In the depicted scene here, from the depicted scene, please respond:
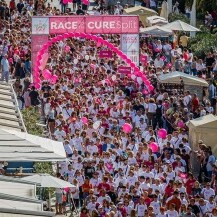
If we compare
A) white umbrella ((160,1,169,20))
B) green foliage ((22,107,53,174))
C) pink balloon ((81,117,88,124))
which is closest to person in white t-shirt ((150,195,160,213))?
green foliage ((22,107,53,174))

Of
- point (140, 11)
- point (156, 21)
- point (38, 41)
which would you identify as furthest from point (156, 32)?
point (38, 41)

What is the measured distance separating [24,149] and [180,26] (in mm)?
27765

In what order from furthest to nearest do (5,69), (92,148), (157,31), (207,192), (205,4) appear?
(205,4)
(157,31)
(5,69)
(92,148)
(207,192)

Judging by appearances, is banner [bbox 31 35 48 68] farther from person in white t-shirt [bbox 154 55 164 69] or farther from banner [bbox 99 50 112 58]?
person in white t-shirt [bbox 154 55 164 69]

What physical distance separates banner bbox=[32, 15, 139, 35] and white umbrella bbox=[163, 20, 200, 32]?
26.1 ft

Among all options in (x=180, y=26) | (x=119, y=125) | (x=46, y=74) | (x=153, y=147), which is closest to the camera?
(x=153, y=147)

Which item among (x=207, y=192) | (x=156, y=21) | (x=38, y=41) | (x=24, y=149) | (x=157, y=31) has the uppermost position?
(x=24, y=149)

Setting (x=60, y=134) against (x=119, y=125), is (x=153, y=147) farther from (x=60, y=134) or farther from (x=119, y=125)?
(x=119, y=125)

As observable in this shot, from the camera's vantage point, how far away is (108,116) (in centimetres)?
3738

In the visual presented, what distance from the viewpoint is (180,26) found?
5381 centimetres

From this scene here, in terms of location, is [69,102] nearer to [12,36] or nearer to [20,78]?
[20,78]

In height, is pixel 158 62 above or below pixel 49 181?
below

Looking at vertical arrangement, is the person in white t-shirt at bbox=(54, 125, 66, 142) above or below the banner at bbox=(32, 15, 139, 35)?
below

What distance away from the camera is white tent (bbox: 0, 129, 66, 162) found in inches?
1017
